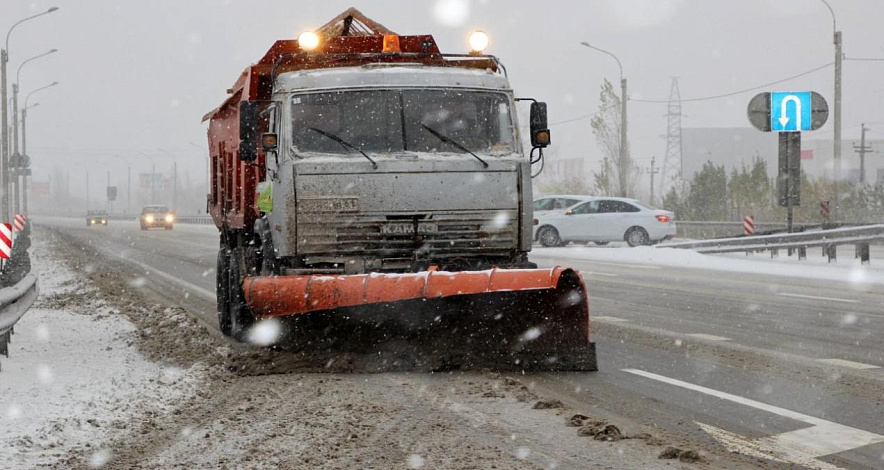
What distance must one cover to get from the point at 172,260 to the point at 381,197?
1840 centimetres

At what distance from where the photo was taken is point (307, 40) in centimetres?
914

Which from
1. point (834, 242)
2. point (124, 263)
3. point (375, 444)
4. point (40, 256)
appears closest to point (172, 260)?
point (124, 263)

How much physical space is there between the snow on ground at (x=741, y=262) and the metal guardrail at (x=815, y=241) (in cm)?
28

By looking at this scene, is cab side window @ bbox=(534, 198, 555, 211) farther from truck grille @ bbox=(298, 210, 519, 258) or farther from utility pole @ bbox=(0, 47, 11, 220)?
truck grille @ bbox=(298, 210, 519, 258)

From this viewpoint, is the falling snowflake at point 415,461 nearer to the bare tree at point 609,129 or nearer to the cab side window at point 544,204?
the cab side window at point 544,204

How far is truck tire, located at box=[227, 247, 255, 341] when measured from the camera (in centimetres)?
→ 947

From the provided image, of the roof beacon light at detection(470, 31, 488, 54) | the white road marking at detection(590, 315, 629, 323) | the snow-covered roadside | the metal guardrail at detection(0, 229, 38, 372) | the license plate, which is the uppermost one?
the roof beacon light at detection(470, 31, 488, 54)

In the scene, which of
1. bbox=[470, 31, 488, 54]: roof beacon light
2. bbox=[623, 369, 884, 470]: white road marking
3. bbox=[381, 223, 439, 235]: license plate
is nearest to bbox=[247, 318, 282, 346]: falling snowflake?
bbox=[381, 223, 439, 235]: license plate

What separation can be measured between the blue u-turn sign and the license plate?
1595 centimetres

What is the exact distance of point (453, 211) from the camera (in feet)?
27.2

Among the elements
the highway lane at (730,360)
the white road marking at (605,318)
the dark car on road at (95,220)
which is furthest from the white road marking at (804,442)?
the dark car on road at (95,220)

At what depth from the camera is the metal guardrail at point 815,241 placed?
67.6 feet

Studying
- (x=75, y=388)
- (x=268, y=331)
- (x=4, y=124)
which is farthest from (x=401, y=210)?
(x=4, y=124)

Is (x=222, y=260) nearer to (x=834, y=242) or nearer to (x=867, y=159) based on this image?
(x=834, y=242)
